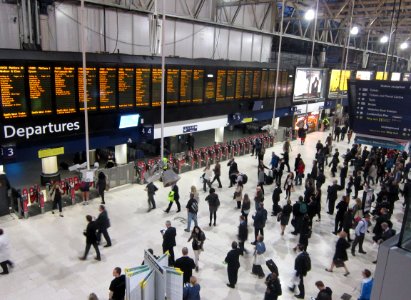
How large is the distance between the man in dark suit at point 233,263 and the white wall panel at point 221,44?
14.7 metres

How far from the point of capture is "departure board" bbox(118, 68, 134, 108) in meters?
13.4

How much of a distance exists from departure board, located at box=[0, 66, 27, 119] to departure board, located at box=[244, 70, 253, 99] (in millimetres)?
11941

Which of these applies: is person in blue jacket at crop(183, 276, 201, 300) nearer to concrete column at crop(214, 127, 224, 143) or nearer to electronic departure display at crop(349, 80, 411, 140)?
electronic departure display at crop(349, 80, 411, 140)

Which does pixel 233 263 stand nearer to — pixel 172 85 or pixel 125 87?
pixel 125 87

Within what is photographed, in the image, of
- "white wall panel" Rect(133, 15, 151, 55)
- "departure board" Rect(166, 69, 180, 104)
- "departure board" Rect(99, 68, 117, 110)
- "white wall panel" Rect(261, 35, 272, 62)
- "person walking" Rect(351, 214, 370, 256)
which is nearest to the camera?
"person walking" Rect(351, 214, 370, 256)

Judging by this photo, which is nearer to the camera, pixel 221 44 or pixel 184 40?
pixel 184 40

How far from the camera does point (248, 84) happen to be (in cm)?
2000

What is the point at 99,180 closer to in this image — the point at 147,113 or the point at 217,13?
the point at 147,113

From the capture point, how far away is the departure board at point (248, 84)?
19.7 m

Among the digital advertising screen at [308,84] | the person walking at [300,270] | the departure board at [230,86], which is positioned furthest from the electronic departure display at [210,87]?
the person walking at [300,270]

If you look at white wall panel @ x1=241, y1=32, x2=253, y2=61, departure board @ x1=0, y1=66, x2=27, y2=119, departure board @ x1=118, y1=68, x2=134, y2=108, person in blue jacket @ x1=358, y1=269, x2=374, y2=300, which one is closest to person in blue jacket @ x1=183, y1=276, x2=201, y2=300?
person in blue jacket @ x1=358, y1=269, x2=374, y2=300

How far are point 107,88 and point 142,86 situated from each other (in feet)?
5.28

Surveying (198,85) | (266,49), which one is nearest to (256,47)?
(266,49)

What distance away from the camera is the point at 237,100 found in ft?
64.2
